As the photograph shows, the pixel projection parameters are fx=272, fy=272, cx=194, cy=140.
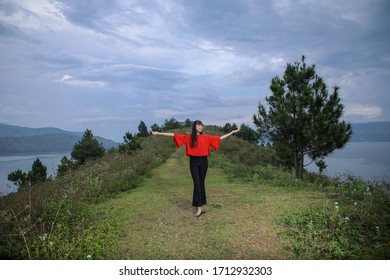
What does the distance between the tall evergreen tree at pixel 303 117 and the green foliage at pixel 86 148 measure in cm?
1803

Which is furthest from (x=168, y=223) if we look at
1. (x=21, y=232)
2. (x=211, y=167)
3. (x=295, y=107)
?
(x=295, y=107)

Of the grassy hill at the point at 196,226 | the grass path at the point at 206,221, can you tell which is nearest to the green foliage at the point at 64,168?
the grassy hill at the point at 196,226

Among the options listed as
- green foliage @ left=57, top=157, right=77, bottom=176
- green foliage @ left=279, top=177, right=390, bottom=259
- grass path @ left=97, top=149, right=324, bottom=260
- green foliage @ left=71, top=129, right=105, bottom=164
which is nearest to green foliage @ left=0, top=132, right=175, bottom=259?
grass path @ left=97, top=149, right=324, bottom=260

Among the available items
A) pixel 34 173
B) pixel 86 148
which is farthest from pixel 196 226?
pixel 86 148

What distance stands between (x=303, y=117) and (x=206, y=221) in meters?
10.2

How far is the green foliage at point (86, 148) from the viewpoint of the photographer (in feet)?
87.5

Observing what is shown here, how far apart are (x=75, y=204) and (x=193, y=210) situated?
2.72 m

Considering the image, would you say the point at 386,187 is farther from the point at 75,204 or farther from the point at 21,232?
the point at 21,232

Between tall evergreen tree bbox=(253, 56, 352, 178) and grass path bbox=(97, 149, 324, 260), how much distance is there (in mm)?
6053

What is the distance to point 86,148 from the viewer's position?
1067 inches

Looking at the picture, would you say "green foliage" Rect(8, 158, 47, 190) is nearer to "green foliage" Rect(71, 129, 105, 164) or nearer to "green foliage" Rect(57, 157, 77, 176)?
"green foliage" Rect(57, 157, 77, 176)

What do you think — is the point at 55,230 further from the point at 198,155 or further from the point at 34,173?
the point at 34,173

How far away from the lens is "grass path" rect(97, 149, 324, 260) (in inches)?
175
